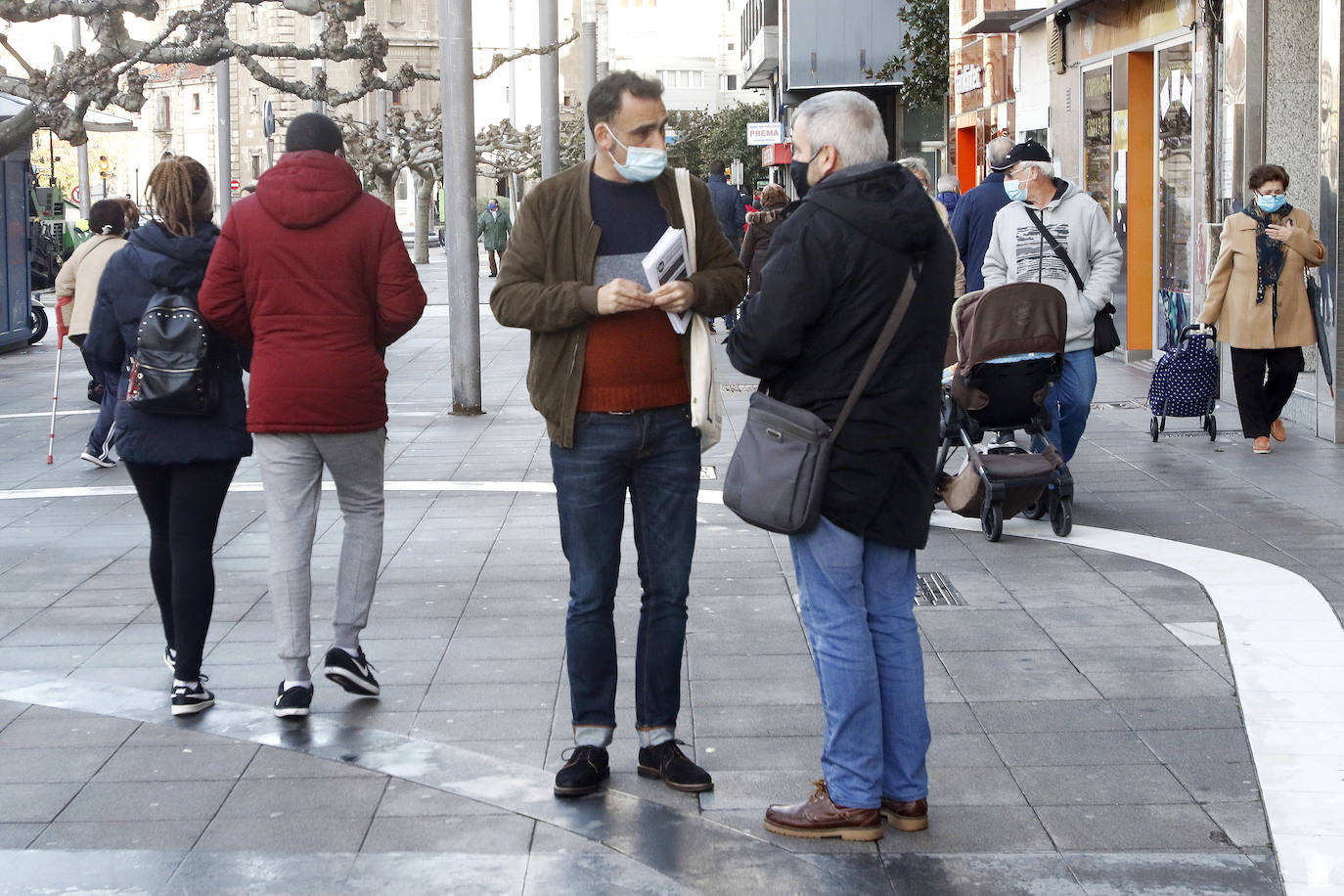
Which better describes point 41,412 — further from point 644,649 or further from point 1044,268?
point 644,649

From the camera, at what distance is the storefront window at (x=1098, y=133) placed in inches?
742

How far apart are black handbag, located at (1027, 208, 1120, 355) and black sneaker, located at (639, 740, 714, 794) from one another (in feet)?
15.9

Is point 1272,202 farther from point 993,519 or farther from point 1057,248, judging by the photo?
point 993,519

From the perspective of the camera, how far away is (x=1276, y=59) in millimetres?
13039

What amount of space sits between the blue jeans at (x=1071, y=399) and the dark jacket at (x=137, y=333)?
183 inches

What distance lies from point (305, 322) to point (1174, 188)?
1289 cm

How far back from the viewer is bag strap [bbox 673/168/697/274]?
4.72 meters

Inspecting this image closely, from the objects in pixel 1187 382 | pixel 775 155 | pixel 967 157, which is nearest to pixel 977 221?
pixel 1187 382

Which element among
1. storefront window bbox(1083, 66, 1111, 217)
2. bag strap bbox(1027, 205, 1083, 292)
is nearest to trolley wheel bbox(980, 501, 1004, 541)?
bag strap bbox(1027, 205, 1083, 292)

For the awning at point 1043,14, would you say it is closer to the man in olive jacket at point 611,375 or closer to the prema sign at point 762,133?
the man in olive jacket at point 611,375

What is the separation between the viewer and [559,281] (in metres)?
4.70

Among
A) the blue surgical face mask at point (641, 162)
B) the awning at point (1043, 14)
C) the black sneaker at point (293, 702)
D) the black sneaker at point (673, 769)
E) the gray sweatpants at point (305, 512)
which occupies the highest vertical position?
the awning at point (1043, 14)

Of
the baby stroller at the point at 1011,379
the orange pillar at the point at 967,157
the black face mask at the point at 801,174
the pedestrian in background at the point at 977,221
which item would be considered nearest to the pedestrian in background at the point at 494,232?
the orange pillar at the point at 967,157

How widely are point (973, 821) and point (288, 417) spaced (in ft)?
7.72
